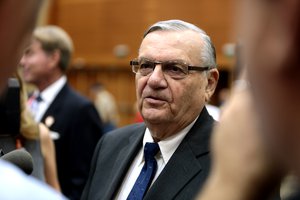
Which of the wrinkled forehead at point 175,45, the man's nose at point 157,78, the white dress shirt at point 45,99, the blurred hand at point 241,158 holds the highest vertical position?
the blurred hand at point 241,158

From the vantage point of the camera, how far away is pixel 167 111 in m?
2.52

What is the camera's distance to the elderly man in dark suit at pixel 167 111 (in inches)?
95.4

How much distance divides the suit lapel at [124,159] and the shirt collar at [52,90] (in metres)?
1.67

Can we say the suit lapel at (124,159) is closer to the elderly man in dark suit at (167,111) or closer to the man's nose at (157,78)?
the elderly man in dark suit at (167,111)

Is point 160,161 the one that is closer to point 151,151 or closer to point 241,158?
point 151,151

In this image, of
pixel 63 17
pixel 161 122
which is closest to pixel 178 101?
pixel 161 122

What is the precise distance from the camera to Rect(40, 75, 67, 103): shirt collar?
4312mm

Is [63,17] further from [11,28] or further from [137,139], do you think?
[11,28]

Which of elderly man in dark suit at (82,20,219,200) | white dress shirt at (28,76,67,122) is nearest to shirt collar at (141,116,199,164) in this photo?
elderly man in dark suit at (82,20,219,200)

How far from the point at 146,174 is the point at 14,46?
1.88 metres

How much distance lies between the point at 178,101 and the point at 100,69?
1188cm

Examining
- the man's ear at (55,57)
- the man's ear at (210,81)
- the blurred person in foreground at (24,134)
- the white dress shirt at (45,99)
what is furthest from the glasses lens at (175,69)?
the man's ear at (55,57)

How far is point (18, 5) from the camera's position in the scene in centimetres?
55

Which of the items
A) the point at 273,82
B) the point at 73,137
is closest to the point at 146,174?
the point at 73,137
